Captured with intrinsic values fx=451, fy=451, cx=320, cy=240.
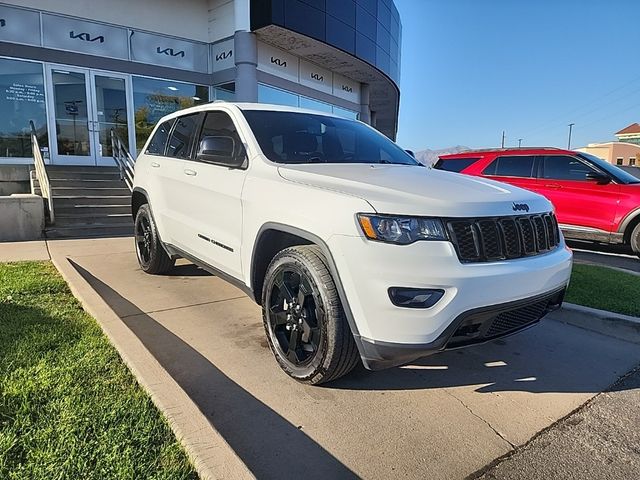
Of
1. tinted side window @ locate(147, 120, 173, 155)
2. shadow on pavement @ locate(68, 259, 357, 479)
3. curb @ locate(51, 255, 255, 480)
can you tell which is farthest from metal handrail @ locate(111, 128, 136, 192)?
shadow on pavement @ locate(68, 259, 357, 479)

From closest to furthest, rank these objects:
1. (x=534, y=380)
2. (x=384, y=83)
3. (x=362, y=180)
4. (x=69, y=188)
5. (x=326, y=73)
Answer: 1. (x=362, y=180)
2. (x=534, y=380)
3. (x=69, y=188)
4. (x=326, y=73)
5. (x=384, y=83)

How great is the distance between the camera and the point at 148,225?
5.23 meters

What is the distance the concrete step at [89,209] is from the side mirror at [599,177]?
358 inches

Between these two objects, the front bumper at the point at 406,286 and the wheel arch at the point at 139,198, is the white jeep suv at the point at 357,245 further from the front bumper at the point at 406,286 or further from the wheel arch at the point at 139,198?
the wheel arch at the point at 139,198

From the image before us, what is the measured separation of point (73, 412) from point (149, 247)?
321 cm

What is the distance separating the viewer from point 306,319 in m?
2.82

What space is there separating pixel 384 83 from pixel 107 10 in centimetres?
1147

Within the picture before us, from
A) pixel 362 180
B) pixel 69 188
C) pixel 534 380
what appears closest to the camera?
pixel 362 180

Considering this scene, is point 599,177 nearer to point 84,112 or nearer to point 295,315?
point 295,315

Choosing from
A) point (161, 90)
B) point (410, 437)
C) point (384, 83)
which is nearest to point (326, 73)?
point (384, 83)

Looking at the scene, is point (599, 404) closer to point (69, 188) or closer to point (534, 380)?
point (534, 380)

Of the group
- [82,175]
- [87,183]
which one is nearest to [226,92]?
[82,175]

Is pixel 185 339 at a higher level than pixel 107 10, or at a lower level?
lower

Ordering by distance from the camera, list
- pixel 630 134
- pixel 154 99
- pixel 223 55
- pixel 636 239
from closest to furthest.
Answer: pixel 636 239 < pixel 154 99 < pixel 223 55 < pixel 630 134
